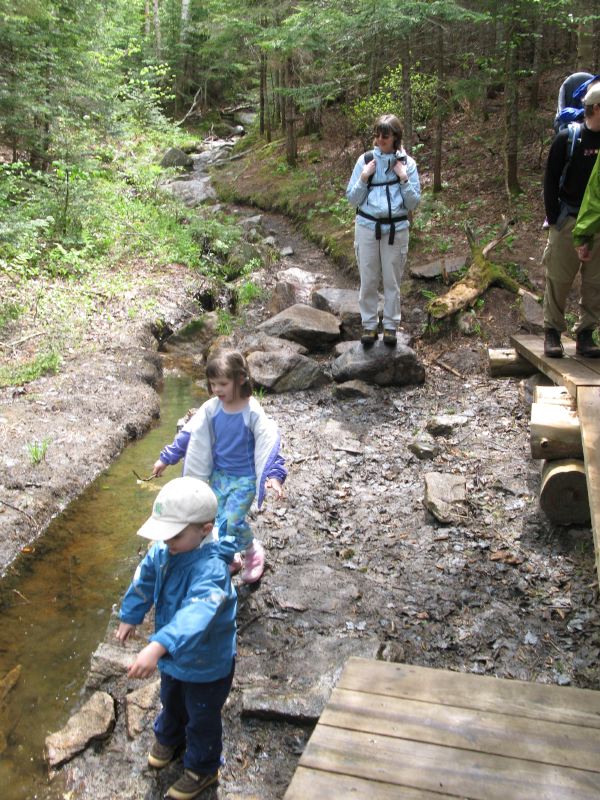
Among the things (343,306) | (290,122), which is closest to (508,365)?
(343,306)

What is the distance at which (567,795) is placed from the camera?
7.04 feet

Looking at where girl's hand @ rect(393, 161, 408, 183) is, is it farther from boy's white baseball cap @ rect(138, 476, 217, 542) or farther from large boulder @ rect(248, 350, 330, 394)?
boy's white baseball cap @ rect(138, 476, 217, 542)

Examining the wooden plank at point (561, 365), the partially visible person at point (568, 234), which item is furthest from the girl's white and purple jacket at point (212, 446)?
the partially visible person at point (568, 234)

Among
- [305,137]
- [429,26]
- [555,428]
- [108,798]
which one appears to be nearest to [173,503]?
[108,798]

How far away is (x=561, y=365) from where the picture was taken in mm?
6039

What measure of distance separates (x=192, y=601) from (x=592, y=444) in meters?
2.90

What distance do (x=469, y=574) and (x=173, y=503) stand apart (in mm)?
2710

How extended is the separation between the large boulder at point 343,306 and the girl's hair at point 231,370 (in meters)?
5.99

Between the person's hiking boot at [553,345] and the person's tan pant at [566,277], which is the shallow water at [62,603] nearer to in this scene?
the person's hiking boot at [553,345]

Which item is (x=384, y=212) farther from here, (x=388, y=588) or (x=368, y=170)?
(x=388, y=588)

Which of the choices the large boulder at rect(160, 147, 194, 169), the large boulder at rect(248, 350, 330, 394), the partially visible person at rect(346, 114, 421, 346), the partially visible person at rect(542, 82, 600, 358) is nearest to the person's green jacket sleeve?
the partially visible person at rect(542, 82, 600, 358)

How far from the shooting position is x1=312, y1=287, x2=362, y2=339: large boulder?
979 cm

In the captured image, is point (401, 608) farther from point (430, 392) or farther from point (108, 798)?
point (430, 392)

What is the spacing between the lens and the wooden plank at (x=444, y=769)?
2.17 meters
